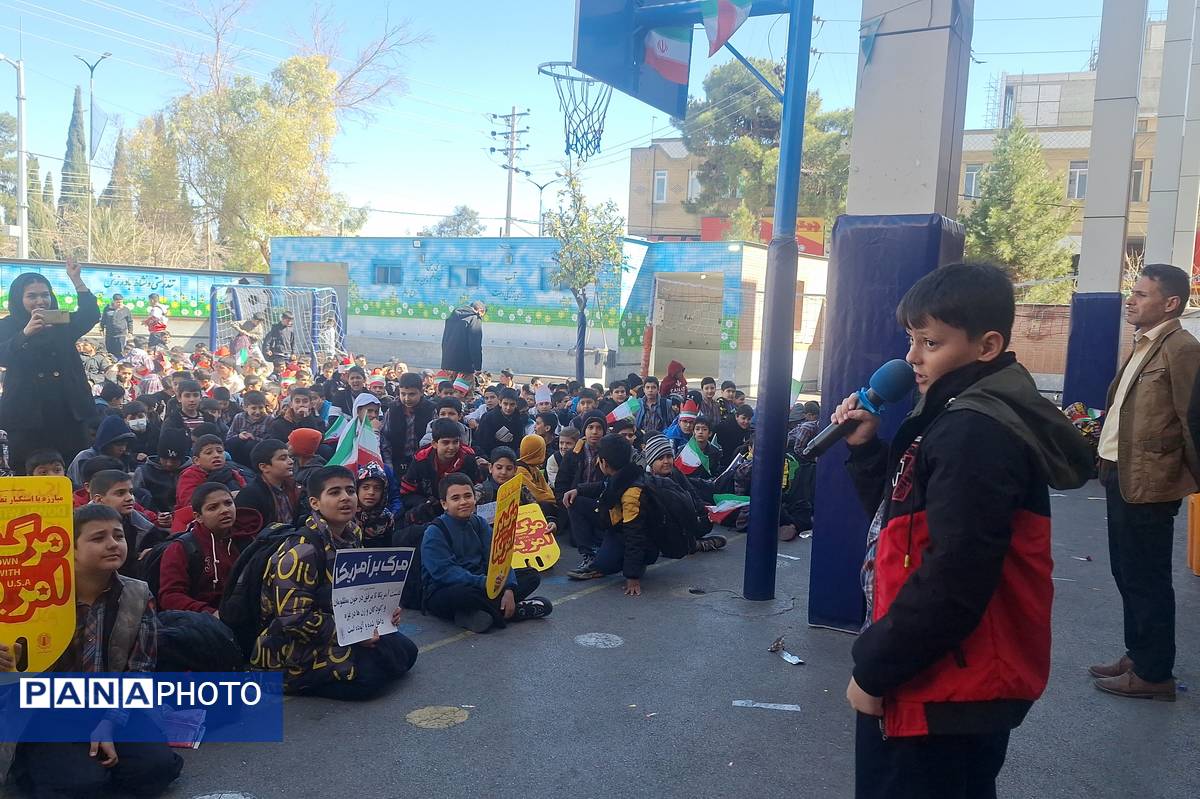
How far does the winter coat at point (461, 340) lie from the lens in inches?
511

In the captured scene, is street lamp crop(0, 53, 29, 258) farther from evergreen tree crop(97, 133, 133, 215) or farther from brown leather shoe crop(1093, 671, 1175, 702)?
brown leather shoe crop(1093, 671, 1175, 702)

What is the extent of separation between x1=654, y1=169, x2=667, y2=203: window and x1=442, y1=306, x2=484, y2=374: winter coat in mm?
37606

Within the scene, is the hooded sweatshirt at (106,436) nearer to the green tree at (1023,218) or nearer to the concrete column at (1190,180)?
the concrete column at (1190,180)

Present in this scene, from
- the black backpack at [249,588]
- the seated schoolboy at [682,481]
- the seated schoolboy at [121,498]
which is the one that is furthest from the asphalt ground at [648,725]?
the seated schoolboy at [682,481]

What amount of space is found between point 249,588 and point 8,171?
206 ft

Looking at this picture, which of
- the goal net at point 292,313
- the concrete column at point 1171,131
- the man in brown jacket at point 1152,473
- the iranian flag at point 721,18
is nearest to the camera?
the man in brown jacket at point 1152,473

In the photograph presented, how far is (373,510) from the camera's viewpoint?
6.12 m

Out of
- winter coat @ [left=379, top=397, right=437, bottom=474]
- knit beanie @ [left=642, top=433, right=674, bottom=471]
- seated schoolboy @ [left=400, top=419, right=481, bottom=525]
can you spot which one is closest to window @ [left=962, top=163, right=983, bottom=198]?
knit beanie @ [left=642, top=433, right=674, bottom=471]

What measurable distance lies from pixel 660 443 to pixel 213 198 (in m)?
32.1

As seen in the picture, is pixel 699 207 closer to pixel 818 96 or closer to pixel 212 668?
pixel 818 96

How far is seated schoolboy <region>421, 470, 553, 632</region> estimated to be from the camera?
17.2 feet

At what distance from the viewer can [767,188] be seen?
41.6 meters

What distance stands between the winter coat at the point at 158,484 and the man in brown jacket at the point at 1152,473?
598cm

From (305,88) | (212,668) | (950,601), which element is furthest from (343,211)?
(950,601)
